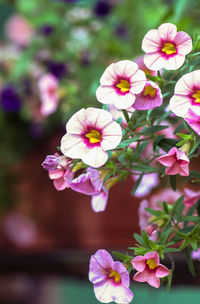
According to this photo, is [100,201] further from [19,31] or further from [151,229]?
[19,31]

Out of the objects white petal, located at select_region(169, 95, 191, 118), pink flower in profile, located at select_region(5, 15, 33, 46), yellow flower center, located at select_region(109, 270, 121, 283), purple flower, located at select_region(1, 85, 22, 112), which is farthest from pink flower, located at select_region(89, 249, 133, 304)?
pink flower in profile, located at select_region(5, 15, 33, 46)

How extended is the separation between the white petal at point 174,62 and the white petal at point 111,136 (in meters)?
0.06

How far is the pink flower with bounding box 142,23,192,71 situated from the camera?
0.33 meters

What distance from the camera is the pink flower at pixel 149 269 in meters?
0.31

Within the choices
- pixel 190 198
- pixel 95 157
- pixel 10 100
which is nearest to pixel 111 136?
pixel 95 157

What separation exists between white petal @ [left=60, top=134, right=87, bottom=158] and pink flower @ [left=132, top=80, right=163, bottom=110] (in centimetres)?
5

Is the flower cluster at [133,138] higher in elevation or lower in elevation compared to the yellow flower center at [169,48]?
lower

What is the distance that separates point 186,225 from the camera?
0.41m

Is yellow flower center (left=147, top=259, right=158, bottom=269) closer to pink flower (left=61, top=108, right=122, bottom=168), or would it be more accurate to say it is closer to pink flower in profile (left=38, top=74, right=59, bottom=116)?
pink flower (left=61, top=108, right=122, bottom=168)

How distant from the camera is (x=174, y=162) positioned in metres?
0.32

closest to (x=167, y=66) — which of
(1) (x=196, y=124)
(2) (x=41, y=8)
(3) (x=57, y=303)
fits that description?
(1) (x=196, y=124)

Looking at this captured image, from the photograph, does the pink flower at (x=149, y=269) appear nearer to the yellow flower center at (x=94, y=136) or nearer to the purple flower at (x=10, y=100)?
the yellow flower center at (x=94, y=136)

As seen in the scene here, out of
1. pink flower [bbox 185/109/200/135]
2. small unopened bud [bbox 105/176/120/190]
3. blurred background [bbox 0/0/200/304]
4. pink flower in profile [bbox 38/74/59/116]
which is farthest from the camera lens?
blurred background [bbox 0/0/200/304]

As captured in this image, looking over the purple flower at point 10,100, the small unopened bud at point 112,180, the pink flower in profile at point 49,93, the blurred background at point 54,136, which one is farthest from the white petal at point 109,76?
the purple flower at point 10,100
